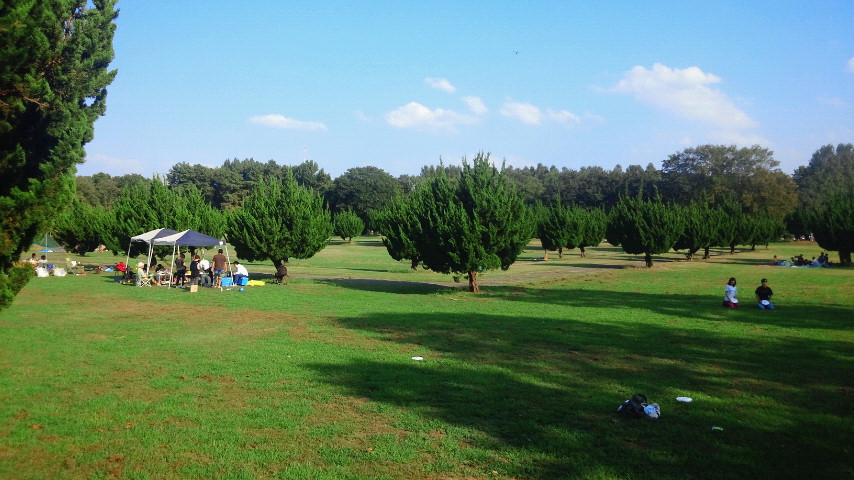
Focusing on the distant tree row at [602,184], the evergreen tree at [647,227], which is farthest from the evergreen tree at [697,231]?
the distant tree row at [602,184]

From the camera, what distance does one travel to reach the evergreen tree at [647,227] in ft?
147

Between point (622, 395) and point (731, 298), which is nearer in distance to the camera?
point (622, 395)

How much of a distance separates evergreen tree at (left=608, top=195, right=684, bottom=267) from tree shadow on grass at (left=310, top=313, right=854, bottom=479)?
98.8 feet

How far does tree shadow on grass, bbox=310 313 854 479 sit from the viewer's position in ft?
22.4

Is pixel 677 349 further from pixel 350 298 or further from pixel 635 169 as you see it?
pixel 635 169

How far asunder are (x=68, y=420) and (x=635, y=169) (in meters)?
125

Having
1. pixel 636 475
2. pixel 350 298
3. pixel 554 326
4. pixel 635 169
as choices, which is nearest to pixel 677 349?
pixel 554 326

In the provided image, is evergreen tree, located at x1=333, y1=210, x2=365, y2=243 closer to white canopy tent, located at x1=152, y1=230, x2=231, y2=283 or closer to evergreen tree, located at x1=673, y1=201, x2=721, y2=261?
evergreen tree, located at x1=673, y1=201, x2=721, y2=261

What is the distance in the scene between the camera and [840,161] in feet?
474

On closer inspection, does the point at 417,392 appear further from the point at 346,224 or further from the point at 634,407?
the point at 346,224

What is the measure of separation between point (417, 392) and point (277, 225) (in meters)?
21.7

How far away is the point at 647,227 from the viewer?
1761 inches

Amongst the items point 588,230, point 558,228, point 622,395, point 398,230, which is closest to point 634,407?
point 622,395

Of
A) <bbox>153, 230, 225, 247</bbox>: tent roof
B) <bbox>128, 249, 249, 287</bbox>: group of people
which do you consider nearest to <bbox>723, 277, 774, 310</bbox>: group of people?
<bbox>128, 249, 249, 287</bbox>: group of people
